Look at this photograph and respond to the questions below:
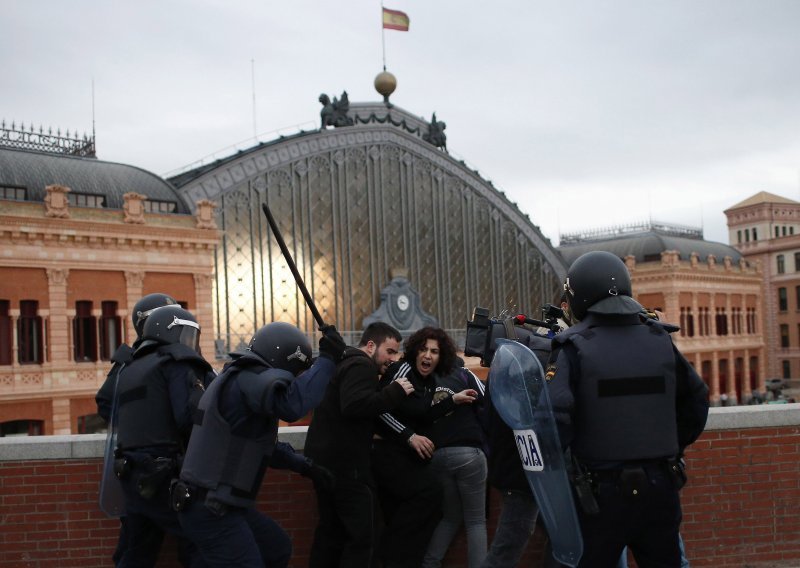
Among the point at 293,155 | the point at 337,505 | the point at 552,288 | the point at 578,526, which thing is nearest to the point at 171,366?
the point at 337,505

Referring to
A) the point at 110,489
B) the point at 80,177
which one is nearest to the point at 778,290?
the point at 80,177

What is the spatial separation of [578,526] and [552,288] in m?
41.1

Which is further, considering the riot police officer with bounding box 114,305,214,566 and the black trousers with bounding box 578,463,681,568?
the riot police officer with bounding box 114,305,214,566

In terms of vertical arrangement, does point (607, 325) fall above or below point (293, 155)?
below

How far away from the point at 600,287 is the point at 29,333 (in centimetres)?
2316

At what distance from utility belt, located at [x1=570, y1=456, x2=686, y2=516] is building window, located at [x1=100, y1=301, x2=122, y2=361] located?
23.3m

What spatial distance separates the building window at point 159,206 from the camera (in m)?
27.7

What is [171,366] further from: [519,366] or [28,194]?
[28,194]

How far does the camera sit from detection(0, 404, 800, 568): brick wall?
634cm

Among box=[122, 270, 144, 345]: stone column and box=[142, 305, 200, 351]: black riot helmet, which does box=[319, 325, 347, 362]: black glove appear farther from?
box=[122, 270, 144, 345]: stone column

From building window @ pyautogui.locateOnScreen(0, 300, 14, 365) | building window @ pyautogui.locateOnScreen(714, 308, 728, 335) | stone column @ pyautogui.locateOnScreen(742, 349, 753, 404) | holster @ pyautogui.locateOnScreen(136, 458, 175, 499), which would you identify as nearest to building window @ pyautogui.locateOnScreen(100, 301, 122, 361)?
building window @ pyautogui.locateOnScreen(0, 300, 14, 365)

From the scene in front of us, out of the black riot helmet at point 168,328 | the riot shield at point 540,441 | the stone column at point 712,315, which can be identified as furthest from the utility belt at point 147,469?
the stone column at point 712,315

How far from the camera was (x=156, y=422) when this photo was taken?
511 centimetres

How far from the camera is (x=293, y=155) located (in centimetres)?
3416
